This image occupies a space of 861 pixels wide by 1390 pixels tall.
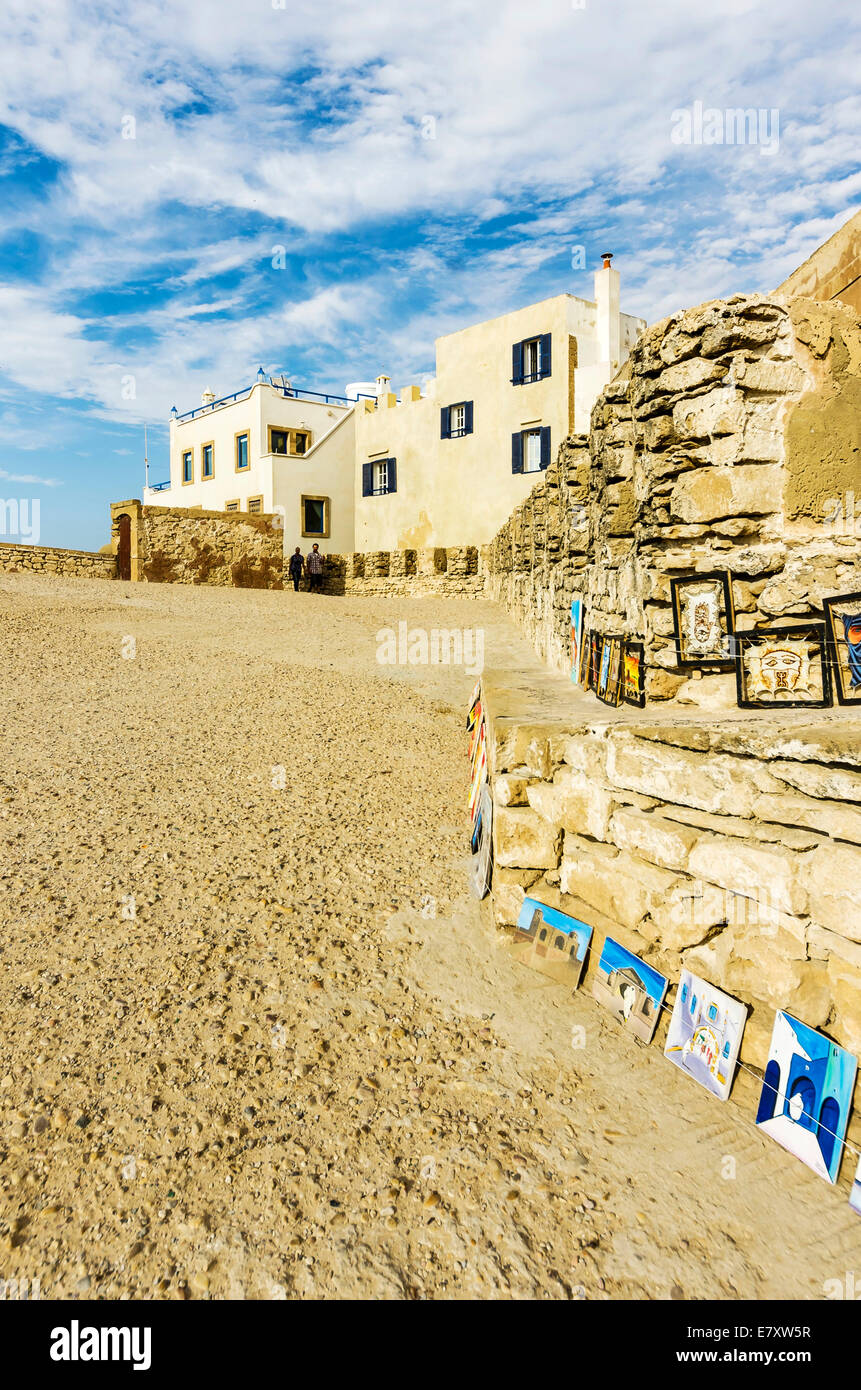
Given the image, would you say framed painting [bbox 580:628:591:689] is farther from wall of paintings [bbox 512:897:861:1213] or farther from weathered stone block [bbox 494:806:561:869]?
wall of paintings [bbox 512:897:861:1213]

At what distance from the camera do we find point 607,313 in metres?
20.0

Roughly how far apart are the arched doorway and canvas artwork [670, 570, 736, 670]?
202cm

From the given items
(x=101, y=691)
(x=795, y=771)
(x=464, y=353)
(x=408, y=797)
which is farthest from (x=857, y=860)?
(x=464, y=353)

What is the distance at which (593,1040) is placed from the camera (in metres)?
3.08

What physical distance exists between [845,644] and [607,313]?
1959cm

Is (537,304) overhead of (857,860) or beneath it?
overhead

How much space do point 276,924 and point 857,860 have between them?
104 inches

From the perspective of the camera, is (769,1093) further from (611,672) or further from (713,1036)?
(611,672)

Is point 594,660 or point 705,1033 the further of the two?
point 594,660

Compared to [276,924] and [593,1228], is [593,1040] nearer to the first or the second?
[593,1228]

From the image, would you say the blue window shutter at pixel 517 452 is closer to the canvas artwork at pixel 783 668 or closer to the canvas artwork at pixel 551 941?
the canvas artwork at pixel 783 668

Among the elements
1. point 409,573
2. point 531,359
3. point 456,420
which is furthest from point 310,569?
point 531,359

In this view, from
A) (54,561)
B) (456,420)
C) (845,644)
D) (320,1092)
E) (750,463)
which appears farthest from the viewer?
(456,420)

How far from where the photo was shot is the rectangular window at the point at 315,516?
2684cm
